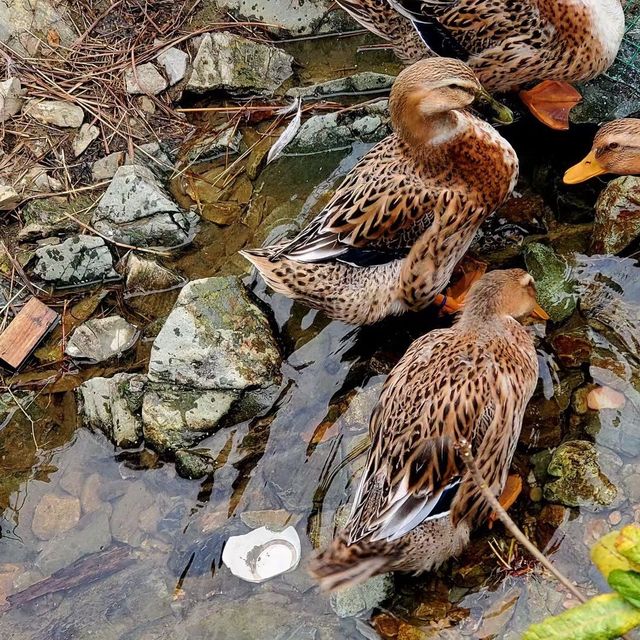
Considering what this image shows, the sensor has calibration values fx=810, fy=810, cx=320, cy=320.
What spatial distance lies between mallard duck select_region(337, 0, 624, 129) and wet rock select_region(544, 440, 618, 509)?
1.84 m

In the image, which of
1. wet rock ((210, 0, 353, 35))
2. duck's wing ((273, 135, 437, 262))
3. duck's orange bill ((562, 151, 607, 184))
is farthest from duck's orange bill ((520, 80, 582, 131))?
wet rock ((210, 0, 353, 35))

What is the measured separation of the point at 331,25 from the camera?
5.13 m

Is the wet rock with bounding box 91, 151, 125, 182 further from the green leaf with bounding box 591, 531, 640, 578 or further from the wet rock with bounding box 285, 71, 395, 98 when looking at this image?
the green leaf with bounding box 591, 531, 640, 578

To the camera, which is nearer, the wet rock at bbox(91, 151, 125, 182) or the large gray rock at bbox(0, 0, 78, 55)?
the wet rock at bbox(91, 151, 125, 182)

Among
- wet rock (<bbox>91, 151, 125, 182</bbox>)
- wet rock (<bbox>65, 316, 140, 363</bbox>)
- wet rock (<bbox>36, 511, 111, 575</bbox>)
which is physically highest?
wet rock (<bbox>91, 151, 125, 182</bbox>)

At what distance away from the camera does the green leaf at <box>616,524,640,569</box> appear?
5.86 ft

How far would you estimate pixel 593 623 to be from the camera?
1810 mm

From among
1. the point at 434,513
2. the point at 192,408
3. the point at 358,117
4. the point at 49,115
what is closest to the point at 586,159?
the point at 358,117

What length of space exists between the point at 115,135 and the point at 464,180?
230 cm

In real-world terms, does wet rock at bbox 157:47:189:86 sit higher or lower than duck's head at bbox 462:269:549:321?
higher

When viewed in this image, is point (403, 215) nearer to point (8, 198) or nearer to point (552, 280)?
point (552, 280)

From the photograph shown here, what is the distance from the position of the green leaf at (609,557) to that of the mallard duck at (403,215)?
2114 millimetres

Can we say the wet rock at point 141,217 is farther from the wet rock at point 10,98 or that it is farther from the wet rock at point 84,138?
the wet rock at point 10,98

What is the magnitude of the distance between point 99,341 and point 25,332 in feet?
1.41
